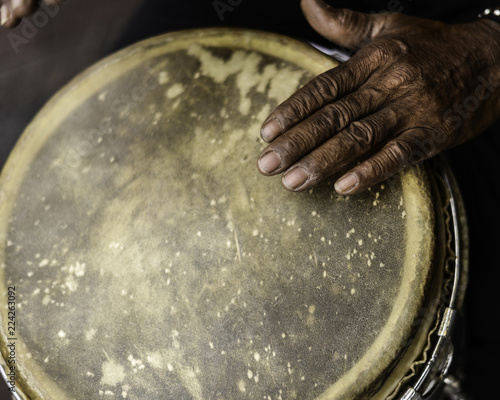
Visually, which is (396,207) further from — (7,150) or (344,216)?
(7,150)

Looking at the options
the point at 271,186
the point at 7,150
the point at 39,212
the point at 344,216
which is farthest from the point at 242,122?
the point at 7,150

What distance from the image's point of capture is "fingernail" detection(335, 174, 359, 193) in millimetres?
748

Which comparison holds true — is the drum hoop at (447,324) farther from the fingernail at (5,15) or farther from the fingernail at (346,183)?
the fingernail at (5,15)

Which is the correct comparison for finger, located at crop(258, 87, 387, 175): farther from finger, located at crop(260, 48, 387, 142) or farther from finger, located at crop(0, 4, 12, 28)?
finger, located at crop(0, 4, 12, 28)

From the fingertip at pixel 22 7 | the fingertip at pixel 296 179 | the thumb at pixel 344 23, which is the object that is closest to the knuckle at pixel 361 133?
the fingertip at pixel 296 179

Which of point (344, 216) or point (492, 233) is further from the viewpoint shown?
point (492, 233)

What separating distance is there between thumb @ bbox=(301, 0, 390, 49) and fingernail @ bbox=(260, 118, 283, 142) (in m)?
0.33

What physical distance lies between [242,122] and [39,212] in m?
0.40

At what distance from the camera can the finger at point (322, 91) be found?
78 cm

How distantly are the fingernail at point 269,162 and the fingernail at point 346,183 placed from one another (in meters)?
0.10

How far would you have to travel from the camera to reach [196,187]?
802mm

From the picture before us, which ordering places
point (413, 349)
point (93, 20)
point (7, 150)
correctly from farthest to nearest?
1. point (93, 20)
2. point (7, 150)
3. point (413, 349)

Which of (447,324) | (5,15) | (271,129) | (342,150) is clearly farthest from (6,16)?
(447,324)

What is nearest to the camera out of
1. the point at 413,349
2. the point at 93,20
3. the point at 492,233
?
the point at 413,349
